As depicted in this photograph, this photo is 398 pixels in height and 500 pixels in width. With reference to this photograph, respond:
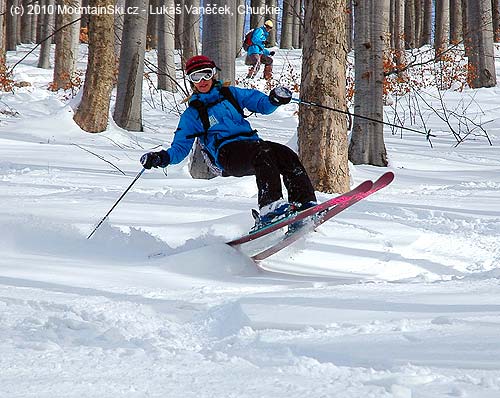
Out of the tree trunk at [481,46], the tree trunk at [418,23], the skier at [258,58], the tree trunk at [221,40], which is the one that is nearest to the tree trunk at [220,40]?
the tree trunk at [221,40]

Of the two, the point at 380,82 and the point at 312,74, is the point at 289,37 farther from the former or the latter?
the point at 312,74

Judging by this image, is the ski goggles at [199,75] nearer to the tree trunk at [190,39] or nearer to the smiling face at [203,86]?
the smiling face at [203,86]

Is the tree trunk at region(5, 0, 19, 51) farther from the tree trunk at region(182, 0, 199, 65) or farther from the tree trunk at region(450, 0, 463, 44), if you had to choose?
the tree trunk at region(450, 0, 463, 44)

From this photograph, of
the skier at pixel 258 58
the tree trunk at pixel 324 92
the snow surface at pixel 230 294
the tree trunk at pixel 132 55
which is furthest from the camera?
the skier at pixel 258 58

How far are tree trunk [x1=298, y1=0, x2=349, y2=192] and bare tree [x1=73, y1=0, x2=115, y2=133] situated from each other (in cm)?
492

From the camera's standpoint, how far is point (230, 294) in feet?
11.9

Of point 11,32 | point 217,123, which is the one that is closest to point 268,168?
point 217,123

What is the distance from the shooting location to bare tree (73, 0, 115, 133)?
410 inches

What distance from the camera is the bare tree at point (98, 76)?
10.4m

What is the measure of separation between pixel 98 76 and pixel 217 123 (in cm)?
610

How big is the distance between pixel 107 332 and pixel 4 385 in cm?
63

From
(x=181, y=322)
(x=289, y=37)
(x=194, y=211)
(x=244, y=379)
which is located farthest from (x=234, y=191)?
(x=289, y=37)

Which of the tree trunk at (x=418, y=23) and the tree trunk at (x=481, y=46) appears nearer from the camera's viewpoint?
the tree trunk at (x=481, y=46)

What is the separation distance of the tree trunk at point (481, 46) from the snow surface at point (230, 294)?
926 centimetres
